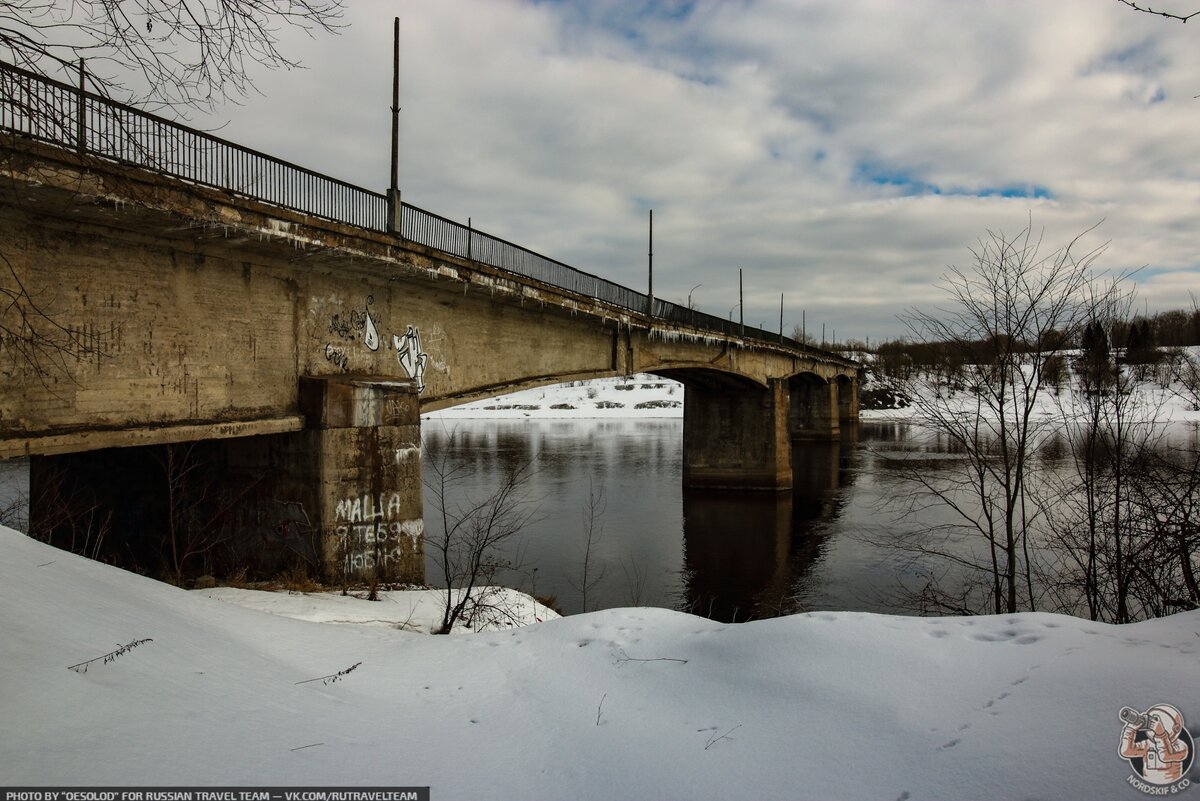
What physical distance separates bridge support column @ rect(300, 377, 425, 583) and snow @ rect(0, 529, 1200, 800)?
206 inches

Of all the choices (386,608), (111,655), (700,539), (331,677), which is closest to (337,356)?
(386,608)

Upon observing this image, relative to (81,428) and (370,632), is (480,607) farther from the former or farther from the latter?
(81,428)

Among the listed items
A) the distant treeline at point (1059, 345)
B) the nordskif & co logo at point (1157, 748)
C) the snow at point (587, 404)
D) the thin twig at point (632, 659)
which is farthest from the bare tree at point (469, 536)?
the snow at point (587, 404)

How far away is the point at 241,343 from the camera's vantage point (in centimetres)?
1028

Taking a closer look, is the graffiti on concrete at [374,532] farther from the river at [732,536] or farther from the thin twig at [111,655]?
the thin twig at [111,655]

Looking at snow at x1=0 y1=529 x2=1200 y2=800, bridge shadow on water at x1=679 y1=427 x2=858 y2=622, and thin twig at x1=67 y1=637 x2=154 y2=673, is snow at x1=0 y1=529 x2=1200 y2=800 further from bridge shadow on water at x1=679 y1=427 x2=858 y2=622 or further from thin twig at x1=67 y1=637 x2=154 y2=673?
bridge shadow on water at x1=679 y1=427 x2=858 y2=622

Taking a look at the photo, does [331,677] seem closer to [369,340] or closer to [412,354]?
[369,340]

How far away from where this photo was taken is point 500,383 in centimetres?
1630

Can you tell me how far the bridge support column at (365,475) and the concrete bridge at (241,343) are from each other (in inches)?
1.2

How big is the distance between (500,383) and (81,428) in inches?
355

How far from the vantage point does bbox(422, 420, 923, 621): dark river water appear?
52.5 feet

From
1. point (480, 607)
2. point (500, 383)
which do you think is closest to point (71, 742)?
point (480, 607)

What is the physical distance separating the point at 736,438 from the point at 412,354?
23063 millimetres

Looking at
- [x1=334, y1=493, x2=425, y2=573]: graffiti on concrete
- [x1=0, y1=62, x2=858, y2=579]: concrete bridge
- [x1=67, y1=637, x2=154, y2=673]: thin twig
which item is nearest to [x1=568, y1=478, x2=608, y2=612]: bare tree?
[x1=334, y1=493, x2=425, y2=573]: graffiti on concrete
